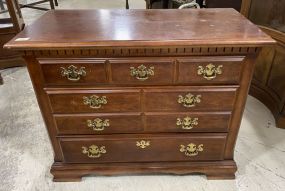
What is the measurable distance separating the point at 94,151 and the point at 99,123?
0.21 metres

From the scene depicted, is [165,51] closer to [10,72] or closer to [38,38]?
[38,38]

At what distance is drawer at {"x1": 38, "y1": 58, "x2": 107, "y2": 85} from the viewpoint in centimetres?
117

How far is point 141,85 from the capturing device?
4.07ft

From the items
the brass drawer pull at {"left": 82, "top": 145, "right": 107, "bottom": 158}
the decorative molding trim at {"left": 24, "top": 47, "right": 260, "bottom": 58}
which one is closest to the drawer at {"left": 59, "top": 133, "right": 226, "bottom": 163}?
the brass drawer pull at {"left": 82, "top": 145, "right": 107, "bottom": 158}

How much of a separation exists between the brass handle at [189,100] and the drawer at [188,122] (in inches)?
2.6

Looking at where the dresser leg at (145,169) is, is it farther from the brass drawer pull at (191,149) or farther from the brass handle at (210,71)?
the brass handle at (210,71)

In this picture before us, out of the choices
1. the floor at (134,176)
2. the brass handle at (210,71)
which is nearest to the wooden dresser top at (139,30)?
the brass handle at (210,71)

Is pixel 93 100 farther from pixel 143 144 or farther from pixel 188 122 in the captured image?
pixel 188 122

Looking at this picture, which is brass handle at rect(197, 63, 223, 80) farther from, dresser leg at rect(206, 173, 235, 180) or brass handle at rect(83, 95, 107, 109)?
dresser leg at rect(206, 173, 235, 180)

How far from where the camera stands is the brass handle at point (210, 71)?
1183mm

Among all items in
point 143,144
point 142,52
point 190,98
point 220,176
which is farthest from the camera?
point 220,176

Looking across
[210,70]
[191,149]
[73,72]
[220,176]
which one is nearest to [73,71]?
[73,72]

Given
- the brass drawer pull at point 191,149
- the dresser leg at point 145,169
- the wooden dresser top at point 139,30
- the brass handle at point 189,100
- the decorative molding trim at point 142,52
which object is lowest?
the dresser leg at point 145,169

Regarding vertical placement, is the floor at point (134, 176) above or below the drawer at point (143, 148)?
below
